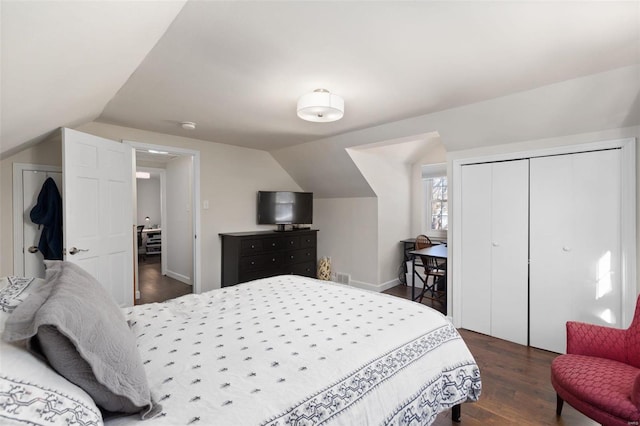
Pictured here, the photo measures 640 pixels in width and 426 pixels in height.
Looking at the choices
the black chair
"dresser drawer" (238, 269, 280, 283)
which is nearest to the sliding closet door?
the black chair

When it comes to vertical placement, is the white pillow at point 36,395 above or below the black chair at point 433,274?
above

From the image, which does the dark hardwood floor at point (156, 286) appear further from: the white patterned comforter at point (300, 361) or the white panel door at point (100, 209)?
the white patterned comforter at point (300, 361)

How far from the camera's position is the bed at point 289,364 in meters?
0.95

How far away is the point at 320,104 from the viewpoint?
7.43 feet

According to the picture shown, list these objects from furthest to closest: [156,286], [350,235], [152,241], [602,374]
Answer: [152,241] → [350,235] → [156,286] → [602,374]

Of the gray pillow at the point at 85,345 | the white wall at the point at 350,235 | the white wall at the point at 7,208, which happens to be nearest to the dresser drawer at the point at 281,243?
the white wall at the point at 350,235

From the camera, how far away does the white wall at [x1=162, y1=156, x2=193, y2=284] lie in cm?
520

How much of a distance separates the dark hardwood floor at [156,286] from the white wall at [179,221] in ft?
0.60

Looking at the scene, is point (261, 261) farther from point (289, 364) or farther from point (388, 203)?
point (289, 364)

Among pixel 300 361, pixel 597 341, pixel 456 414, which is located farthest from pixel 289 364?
pixel 597 341

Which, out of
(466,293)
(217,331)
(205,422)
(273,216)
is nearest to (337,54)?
(217,331)

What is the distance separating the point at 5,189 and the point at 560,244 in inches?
206

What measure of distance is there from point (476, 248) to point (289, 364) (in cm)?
277

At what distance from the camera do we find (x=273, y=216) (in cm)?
489
